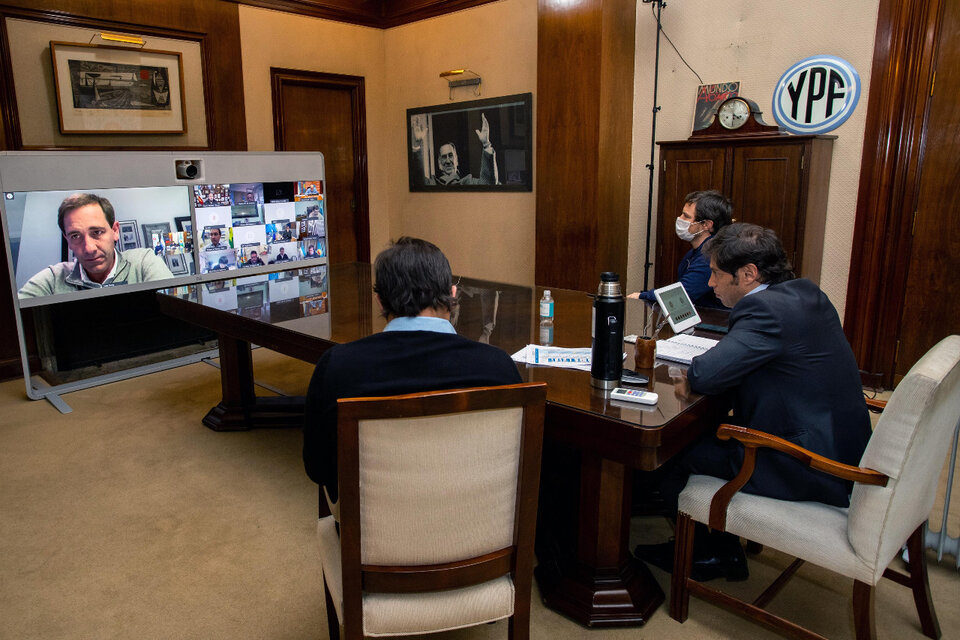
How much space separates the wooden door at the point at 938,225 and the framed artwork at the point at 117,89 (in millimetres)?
4933

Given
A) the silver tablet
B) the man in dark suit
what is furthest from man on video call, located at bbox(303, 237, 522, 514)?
the silver tablet

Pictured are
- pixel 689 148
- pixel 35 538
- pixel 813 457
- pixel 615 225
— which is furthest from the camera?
pixel 615 225

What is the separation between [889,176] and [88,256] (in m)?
→ 4.81

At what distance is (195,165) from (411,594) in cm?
398

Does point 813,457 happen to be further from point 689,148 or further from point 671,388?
point 689,148

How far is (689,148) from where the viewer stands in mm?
4105

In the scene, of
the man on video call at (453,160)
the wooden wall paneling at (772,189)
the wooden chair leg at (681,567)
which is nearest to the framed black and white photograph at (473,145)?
the man on video call at (453,160)

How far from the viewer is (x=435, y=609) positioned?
1.43 m

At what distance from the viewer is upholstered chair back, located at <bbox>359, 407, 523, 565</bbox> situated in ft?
4.28

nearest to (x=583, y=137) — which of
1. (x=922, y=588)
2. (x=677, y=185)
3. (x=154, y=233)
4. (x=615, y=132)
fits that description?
(x=615, y=132)

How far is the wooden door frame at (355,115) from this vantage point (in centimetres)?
563

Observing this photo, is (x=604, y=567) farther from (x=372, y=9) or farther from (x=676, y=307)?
(x=372, y=9)

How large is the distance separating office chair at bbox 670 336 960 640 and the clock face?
263 cm

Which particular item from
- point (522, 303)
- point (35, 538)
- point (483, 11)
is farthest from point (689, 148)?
point (35, 538)
